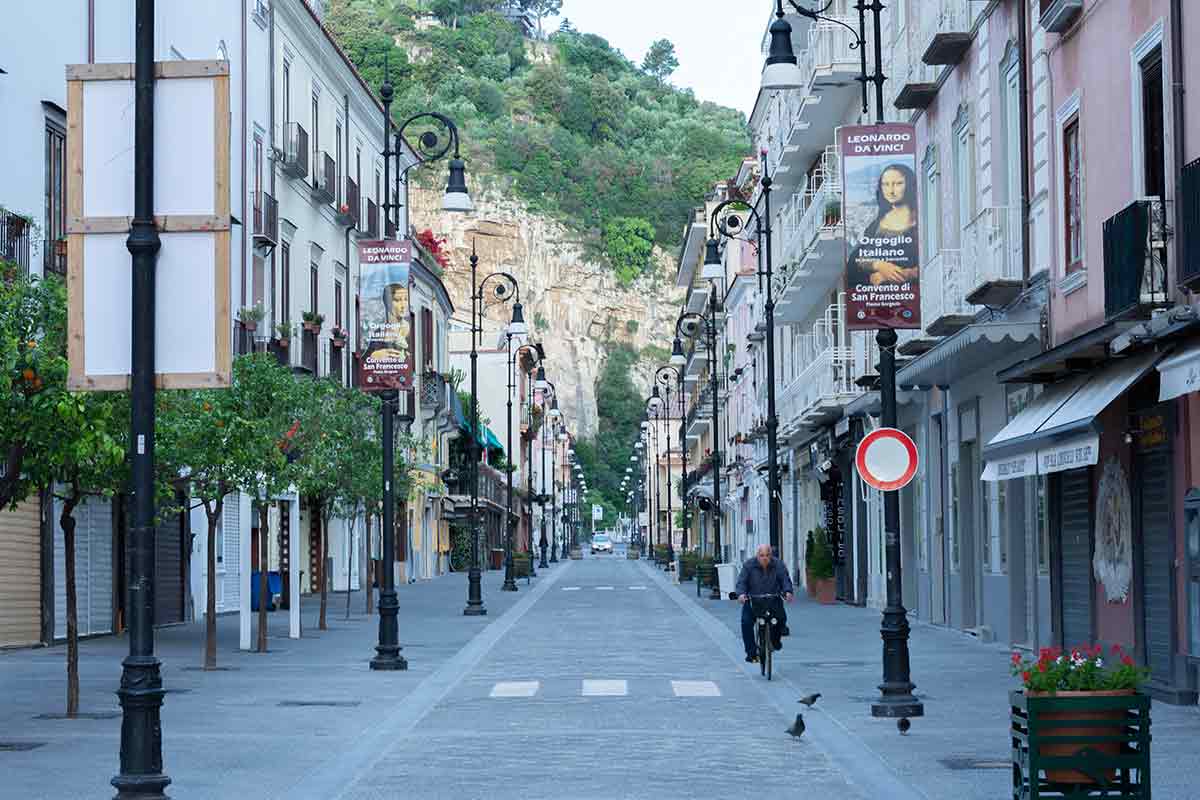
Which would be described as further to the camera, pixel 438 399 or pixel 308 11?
pixel 438 399

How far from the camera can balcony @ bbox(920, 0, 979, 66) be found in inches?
1024

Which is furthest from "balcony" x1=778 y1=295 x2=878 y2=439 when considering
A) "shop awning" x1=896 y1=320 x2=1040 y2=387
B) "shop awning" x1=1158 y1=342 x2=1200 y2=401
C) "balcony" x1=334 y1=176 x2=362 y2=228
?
"shop awning" x1=1158 y1=342 x2=1200 y2=401

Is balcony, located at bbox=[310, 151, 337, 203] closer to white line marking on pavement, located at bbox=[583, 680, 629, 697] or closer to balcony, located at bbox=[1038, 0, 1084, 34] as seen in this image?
white line marking on pavement, located at bbox=[583, 680, 629, 697]

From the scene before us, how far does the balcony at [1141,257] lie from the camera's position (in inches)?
659

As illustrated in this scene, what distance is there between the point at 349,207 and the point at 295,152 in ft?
21.6

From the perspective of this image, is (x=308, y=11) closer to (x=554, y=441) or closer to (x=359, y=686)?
(x=359, y=686)

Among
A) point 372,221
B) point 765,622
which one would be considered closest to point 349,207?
point 372,221

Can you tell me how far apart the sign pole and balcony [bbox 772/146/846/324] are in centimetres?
2430

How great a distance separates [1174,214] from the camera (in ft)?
54.4

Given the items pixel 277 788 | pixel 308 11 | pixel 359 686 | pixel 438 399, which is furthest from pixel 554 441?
pixel 277 788

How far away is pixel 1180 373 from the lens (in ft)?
50.9

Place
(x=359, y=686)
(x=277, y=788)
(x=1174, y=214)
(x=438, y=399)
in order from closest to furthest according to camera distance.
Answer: (x=277, y=788) < (x=1174, y=214) < (x=359, y=686) < (x=438, y=399)

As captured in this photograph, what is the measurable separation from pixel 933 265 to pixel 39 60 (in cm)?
1322

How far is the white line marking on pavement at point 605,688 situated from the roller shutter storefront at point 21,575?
10064 mm
